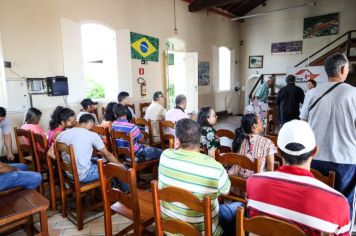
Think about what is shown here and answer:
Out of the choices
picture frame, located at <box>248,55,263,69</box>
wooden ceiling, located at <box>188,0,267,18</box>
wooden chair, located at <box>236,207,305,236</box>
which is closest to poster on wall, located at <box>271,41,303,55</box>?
picture frame, located at <box>248,55,263,69</box>

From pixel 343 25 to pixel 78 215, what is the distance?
9024mm

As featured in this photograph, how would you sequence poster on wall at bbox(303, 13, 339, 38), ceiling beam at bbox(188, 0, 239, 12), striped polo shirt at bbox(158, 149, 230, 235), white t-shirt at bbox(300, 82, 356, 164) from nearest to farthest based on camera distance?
1. striped polo shirt at bbox(158, 149, 230, 235)
2. white t-shirt at bbox(300, 82, 356, 164)
3. ceiling beam at bbox(188, 0, 239, 12)
4. poster on wall at bbox(303, 13, 339, 38)

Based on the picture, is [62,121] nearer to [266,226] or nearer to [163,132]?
[163,132]

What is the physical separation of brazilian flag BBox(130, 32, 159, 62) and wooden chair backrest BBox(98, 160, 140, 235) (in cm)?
447

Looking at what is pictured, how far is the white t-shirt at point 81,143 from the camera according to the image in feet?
7.77

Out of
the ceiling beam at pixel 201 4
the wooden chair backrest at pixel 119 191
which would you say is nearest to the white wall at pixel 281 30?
the ceiling beam at pixel 201 4

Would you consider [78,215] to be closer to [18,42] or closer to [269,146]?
[269,146]

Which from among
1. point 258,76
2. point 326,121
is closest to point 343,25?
point 258,76

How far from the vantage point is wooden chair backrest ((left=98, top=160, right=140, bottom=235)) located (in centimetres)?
158

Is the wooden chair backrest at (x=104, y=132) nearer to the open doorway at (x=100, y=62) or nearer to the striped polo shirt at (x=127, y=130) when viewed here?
the striped polo shirt at (x=127, y=130)

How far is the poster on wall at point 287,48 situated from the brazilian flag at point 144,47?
491 cm

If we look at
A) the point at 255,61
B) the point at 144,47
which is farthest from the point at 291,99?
the point at 255,61

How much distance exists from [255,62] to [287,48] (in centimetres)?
124

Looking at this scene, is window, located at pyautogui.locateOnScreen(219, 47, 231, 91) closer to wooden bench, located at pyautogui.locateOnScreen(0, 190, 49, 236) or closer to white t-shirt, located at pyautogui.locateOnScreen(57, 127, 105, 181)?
white t-shirt, located at pyautogui.locateOnScreen(57, 127, 105, 181)
